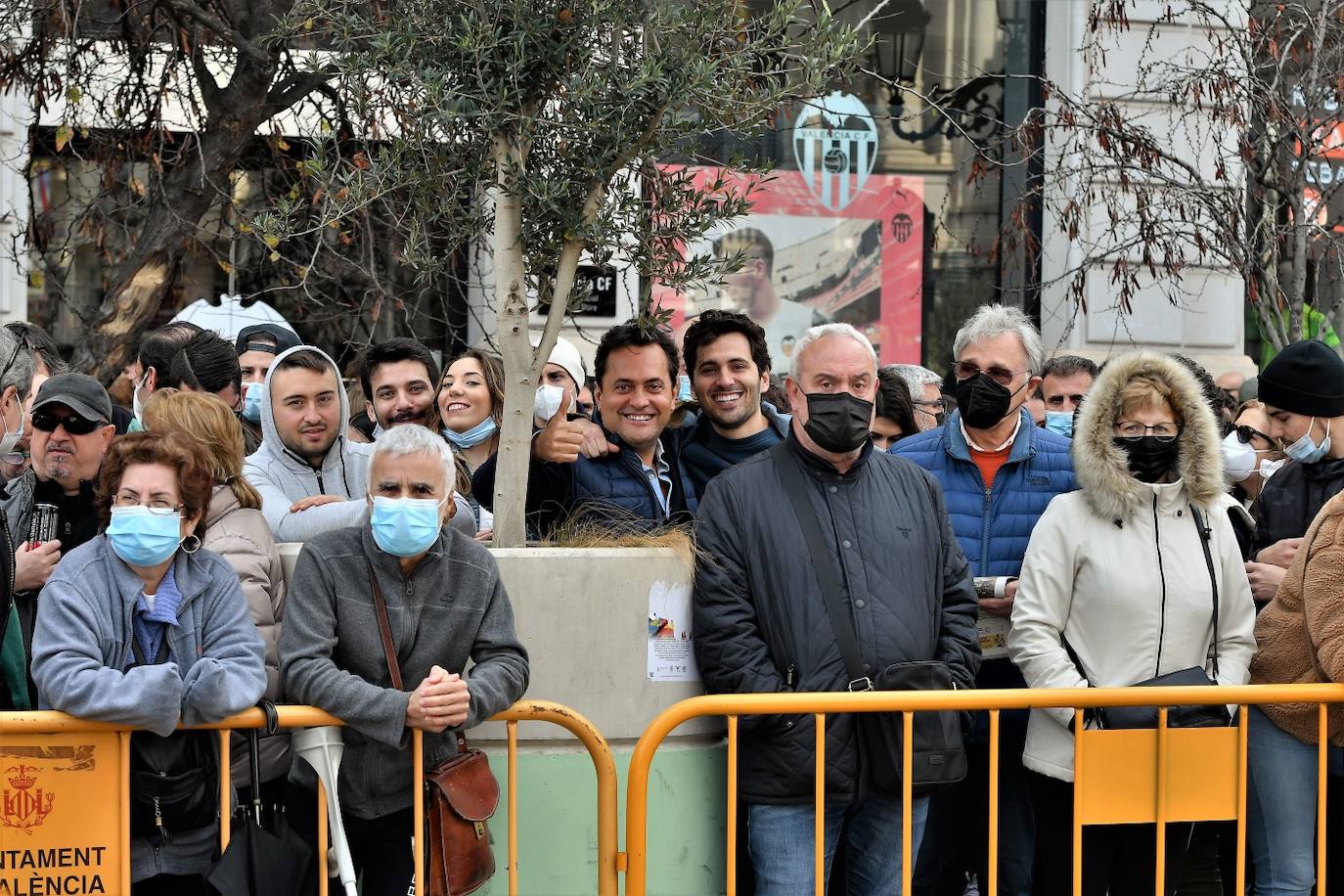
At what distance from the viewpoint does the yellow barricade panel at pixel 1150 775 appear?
4340mm

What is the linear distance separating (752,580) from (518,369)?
3.20 feet

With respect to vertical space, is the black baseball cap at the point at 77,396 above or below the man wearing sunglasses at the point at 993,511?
above

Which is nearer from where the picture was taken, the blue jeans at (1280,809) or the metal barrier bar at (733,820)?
the metal barrier bar at (733,820)

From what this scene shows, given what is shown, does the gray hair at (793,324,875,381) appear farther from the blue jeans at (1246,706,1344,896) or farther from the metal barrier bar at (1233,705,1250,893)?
the blue jeans at (1246,706,1344,896)

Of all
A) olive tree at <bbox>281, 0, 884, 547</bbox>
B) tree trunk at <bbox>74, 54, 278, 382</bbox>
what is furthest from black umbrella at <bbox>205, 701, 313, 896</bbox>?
tree trunk at <bbox>74, 54, 278, 382</bbox>

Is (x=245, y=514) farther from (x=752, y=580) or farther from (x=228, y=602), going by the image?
(x=752, y=580)

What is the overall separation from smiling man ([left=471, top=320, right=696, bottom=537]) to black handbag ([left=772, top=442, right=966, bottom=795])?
0.75 m

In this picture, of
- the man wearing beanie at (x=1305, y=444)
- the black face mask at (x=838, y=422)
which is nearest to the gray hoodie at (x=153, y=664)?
the black face mask at (x=838, y=422)

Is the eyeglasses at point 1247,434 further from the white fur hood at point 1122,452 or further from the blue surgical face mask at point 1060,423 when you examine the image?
the white fur hood at point 1122,452

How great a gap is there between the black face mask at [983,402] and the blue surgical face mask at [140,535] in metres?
2.45

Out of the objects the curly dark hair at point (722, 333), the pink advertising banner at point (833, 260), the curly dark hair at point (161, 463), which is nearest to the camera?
the curly dark hair at point (161, 463)

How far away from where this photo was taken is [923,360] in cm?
1065

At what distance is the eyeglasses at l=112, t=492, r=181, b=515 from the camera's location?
13.0 feet

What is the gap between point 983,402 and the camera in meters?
4.96
